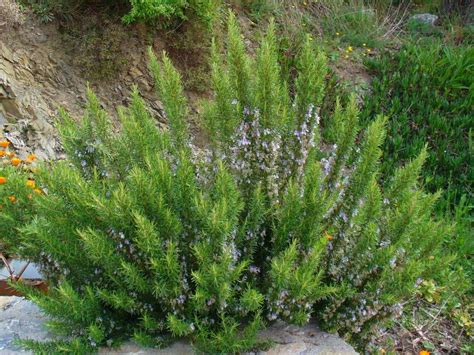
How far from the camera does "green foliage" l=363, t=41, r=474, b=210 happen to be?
4.84 meters

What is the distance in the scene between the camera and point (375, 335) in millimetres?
2656

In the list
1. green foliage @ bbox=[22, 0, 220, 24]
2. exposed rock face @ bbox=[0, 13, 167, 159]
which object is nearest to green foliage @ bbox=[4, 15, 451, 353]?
exposed rock face @ bbox=[0, 13, 167, 159]

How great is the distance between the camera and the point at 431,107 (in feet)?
17.6

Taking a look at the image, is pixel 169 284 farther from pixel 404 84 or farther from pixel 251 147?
pixel 404 84

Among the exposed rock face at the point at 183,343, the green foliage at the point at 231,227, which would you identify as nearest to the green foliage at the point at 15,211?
the green foliage at the point at 231,227

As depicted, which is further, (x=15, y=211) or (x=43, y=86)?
(x=43, y=86)

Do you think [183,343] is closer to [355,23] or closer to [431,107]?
[431,107]

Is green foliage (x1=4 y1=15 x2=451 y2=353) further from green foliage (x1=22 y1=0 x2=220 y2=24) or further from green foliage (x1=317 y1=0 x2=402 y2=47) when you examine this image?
green foliage (x1=317 y1=0 x2=402 y2=47)

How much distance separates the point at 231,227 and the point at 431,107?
3.86 metres

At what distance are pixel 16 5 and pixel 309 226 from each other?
3.82 metres

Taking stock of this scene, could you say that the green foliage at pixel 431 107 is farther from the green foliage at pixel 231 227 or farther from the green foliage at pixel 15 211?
the green foliage at pixel 15 211

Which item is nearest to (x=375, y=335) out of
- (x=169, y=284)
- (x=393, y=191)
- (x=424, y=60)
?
(x=393, y=191)

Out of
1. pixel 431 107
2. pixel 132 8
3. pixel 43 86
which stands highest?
pixel 132 8

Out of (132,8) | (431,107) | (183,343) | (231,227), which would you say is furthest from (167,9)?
(183,343)
